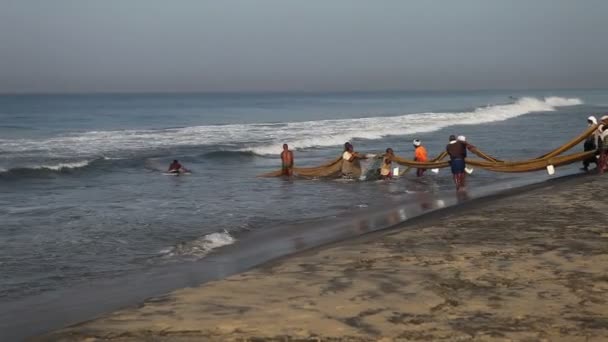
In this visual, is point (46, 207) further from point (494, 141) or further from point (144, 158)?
point (494, 141)

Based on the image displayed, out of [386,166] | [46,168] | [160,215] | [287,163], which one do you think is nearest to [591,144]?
[386,166]

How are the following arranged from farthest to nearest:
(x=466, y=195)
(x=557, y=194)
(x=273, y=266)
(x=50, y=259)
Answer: (x=466, y=195), (x=557, y=194), (x=50, y=259), (x=273, y=266)

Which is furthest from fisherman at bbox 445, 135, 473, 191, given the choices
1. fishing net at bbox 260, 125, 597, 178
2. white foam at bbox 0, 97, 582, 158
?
white foam at bbox 0, 97, 582, 158

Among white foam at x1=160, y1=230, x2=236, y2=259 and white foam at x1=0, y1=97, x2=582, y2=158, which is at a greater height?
white foam at x1=160, y1=230, x2=236, y2=259

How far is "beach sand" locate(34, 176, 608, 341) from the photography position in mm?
5152

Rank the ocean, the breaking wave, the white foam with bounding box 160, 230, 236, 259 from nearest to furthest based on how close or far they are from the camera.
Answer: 1. the ocean
2. the white foam with bounding box 160, 230, 236, 259
3. the breaking wave

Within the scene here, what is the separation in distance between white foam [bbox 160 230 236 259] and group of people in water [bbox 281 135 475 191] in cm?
625

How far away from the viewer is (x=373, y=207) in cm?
1359

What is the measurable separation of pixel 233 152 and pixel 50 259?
18.5 meters

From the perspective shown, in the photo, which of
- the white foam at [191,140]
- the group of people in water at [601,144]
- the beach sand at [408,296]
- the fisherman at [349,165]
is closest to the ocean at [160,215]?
the fisherman at [349,165]

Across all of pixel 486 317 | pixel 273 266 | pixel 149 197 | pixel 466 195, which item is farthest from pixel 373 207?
pixel 486 317

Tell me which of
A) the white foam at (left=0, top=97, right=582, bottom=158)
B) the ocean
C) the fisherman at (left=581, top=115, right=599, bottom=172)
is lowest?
the white foam at (left=0, top=97, right=582, bottom=158)

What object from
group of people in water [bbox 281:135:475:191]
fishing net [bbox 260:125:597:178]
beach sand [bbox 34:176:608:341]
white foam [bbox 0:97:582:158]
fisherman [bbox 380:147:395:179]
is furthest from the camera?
white foam [bbox 0:97:582:158]

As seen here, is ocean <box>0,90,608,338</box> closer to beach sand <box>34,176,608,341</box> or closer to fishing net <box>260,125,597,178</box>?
fishing net <box>260,125,597,178</box>
